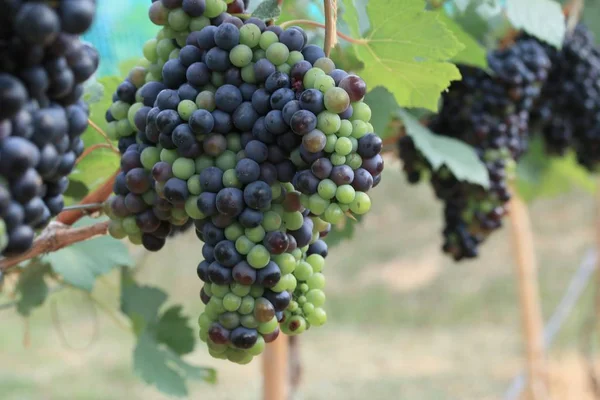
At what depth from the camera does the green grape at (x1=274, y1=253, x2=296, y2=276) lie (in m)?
0.42

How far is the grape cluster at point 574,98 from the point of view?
109cm

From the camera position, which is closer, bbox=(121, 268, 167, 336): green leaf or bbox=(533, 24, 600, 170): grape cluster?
bbox=(121, 268, 167, 336): green leaf

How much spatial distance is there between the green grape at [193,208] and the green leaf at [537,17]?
49 centimetres

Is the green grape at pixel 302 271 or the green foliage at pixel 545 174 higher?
the green grape at pixel 302 271

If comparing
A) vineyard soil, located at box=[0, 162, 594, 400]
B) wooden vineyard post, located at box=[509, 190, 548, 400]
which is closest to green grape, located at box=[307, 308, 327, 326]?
wooden vineyard post, located at box=[509, 190, 548, 400]

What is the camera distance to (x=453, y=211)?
99 centimetres

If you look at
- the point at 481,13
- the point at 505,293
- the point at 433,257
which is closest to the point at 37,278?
the point at 481,13

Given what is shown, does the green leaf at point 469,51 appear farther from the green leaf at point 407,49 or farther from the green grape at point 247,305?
the green grape at point 247,305

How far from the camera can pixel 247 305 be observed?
1.35 feet

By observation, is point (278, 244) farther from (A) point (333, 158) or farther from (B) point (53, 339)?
(B) point (53, 339)

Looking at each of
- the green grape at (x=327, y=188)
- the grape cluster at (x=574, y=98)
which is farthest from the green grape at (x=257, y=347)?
the grape cluster at (x=574, y=98)

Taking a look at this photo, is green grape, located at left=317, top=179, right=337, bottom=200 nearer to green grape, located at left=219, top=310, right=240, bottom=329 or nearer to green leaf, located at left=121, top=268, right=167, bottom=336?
green grape, located at left=219, top=310, right=240, bottom=329

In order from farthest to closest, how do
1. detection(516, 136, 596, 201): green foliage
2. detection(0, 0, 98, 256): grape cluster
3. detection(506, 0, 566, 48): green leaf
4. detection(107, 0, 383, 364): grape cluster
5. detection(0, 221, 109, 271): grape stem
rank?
detection(516, 136, 596, 201): green foliage → detection(506, 0, 566, 48): green leaf → detection(0, 221, 109, 271): grape stem → detection(107, 0, 383, 364): grape cluster → detection(0, 0, 98, 256): grape cluster

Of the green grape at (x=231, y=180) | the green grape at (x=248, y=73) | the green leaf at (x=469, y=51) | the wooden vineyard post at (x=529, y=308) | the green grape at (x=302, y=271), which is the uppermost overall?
the green grape at (x=248, y=73)
